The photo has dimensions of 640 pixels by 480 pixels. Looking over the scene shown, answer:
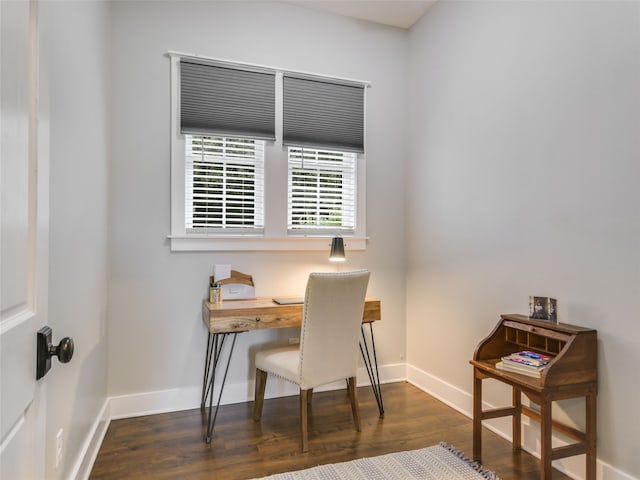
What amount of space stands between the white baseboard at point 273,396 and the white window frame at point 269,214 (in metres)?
Answer: 1.05

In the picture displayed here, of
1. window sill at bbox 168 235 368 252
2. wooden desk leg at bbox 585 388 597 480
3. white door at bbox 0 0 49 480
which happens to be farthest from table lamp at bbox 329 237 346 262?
white door at bbox 0 0 49 480

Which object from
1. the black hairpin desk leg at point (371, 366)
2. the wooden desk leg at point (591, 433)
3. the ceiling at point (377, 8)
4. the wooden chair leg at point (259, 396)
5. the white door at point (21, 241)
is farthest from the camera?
the ceiling at point (377, 8)

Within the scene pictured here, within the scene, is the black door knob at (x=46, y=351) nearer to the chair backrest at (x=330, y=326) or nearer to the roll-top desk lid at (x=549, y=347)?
the chair backrest at (x=330, y=326)

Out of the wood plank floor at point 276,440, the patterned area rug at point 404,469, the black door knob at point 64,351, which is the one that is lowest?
the wood plank floor at point 276,440

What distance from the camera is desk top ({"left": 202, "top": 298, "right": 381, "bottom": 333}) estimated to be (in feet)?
8.19

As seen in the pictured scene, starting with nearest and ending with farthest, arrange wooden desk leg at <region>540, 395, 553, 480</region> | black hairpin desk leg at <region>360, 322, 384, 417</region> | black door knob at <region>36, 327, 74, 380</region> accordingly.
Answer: black door knob at <region>36, 327, 74, 380</region> → wooden desk leg at <region>540, 395, 553, 480</region> → black hairpin desk leg at <region>360, 322, 384, 417</region>

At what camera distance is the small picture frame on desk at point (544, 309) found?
2115mm

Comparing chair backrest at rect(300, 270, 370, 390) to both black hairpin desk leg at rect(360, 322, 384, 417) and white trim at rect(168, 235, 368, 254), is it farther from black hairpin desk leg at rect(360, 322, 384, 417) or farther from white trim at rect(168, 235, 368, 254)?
white trim at rect(168, 235, 368, 254)

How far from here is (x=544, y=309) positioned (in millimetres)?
2143

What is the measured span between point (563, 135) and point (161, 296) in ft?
8.95

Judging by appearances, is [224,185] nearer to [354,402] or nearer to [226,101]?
[226,101]

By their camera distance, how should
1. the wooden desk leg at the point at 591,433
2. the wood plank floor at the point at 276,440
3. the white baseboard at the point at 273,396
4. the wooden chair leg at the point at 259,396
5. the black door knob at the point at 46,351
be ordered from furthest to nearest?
the wooden chair leg at the point at 259,396, the wood plank floor at the point at 276,440, the white baseboard at the point at 273,396, the wooden desk leg at the point at 591,433, the black door knob at the point at 46,351

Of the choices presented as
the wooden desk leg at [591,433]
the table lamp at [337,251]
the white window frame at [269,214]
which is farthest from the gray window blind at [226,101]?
the wooden desk leg at [591,433]

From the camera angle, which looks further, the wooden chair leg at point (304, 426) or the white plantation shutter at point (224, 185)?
the white plantation shutter at point (224, 185)
